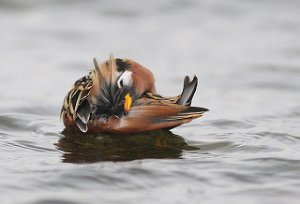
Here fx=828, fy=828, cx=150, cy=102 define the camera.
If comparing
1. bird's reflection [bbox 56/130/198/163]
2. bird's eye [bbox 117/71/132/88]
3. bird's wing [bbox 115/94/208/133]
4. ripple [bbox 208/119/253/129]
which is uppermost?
bird's eye [bbox 117/71/132/88]

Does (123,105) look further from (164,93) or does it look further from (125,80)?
(164,93)

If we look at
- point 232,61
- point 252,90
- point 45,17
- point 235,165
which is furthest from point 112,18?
point 235,165

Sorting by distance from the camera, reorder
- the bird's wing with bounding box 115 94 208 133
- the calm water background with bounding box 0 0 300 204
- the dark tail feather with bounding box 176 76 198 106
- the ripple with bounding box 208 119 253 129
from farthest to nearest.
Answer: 1. the ripple with bounding box 208 119 253 129
2. the dark tail feather with bounding box 176 76 198 106
3. the bird's wing with bounding box 115 94 208 133
4. the calm water background with bounding box 0 0 300 204

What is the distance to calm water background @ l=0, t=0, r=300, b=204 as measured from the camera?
601 cm

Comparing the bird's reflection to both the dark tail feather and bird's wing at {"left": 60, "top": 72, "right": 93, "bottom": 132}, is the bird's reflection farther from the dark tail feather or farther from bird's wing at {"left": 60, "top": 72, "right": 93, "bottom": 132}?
the dark tail feather

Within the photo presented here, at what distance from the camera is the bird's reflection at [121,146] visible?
7.00 meters

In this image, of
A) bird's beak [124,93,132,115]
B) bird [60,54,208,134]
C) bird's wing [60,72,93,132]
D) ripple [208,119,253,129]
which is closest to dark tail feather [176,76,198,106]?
bird [60,54,208,134]

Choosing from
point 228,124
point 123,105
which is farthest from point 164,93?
point 123,105

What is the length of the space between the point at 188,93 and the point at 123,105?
58 cm

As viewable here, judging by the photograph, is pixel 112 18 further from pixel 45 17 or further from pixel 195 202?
pixel 195 202

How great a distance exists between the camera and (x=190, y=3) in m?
15.3

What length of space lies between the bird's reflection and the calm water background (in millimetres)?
10

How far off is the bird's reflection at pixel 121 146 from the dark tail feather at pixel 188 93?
1.48 feet

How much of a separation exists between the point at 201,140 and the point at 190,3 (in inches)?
311
